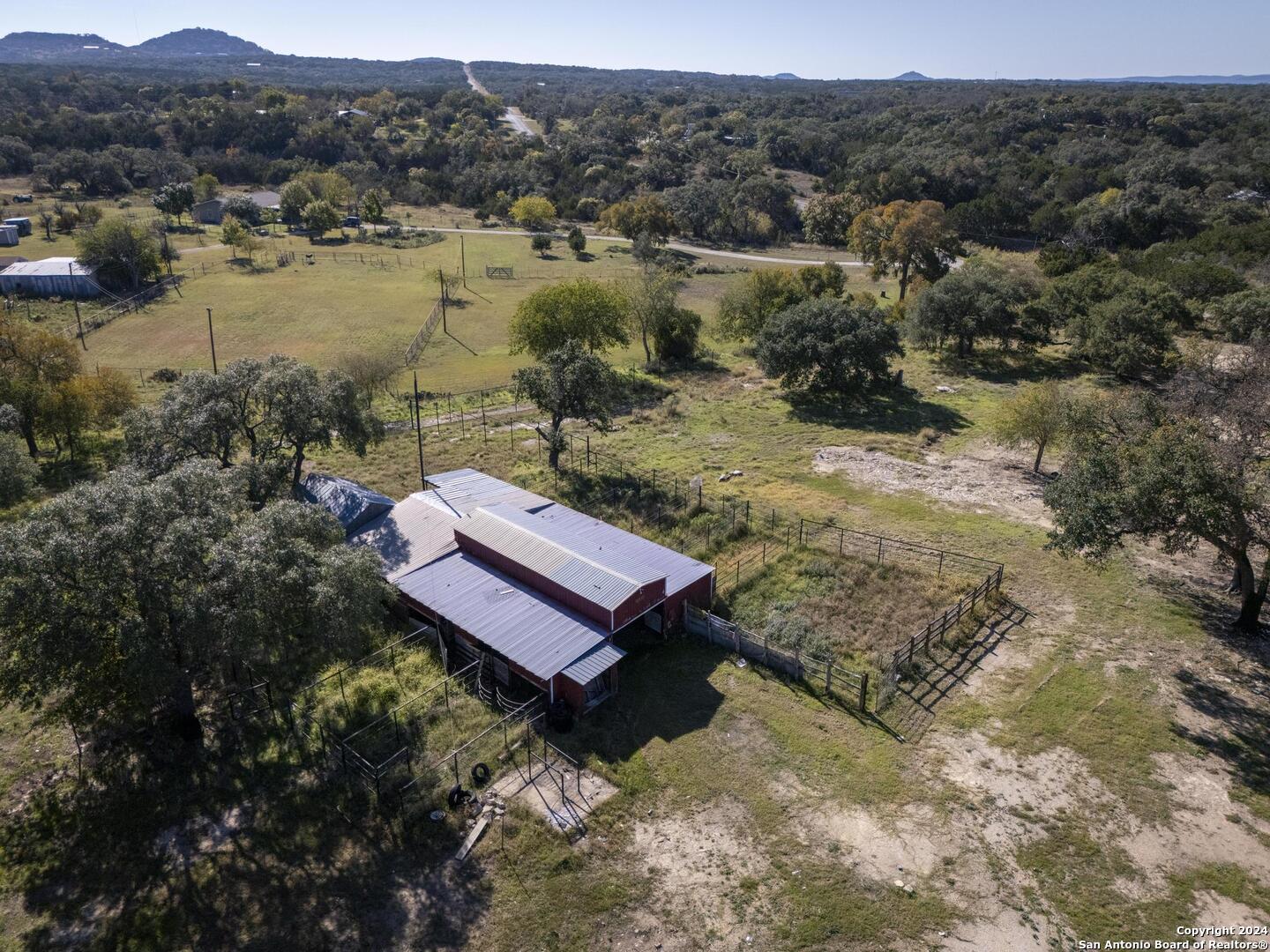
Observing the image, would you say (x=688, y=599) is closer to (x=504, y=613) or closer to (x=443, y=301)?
(x=504, y=613)

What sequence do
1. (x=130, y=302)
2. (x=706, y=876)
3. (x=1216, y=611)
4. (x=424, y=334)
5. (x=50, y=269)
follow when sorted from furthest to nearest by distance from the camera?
(x=50, y=269)
(x=130, y=302)
(x=424, y=334)
(x=1216, y=611)
(x=706, y=876)

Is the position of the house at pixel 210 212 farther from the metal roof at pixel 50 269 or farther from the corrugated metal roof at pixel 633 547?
the corrugated metal roof at pixel 633 547

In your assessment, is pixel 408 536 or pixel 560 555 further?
pixel 408 536

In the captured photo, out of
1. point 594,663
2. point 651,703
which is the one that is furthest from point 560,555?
point 651,703

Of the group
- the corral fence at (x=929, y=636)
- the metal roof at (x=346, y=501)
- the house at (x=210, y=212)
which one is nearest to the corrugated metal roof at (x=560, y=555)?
the metal roof at (x=346, y=501)

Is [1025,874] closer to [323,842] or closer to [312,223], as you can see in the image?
[323,842]

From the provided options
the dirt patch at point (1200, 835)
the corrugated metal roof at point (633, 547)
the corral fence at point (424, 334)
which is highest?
the corrugated metal roof at point (633, 547)

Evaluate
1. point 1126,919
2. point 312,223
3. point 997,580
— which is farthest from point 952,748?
point 312,223
